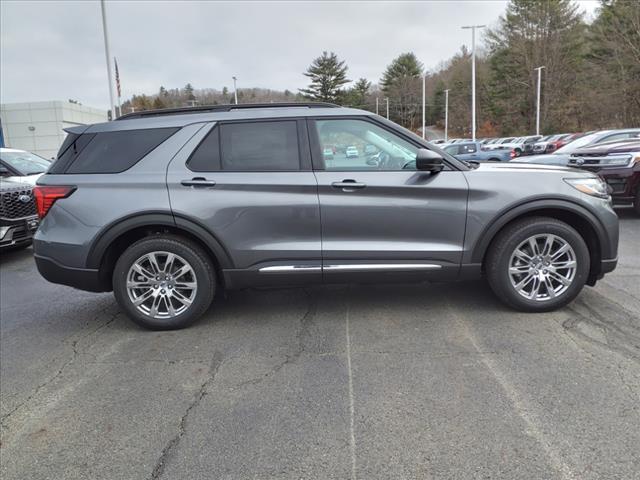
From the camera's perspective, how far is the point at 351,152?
4090 mm

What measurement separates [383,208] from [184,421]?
2.15 metres

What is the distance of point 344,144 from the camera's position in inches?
162

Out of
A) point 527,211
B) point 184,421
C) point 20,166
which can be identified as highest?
point 20,166

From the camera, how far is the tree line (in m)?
42.3

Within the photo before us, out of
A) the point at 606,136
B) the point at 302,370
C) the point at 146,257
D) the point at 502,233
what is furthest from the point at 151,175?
the point at 606,136

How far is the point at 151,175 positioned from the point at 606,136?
14145mm

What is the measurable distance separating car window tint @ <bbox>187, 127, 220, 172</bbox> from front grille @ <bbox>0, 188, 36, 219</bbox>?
4.74 m

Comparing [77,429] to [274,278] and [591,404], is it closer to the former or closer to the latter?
[274,278]

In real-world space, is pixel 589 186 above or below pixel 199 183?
below

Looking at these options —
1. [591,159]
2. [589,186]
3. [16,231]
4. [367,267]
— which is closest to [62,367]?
[367,267]

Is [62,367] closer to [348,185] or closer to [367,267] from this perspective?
[367,267]

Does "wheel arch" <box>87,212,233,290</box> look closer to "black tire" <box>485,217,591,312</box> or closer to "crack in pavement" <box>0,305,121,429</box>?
"crack in pavement" <box>0,305,121,429</box>

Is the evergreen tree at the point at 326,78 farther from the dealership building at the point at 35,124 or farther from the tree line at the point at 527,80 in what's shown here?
the dealership building at the point at 35,124

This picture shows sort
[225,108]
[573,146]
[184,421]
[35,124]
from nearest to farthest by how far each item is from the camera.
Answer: [184,421]
[225,108]
[573,146]
[35,124]
